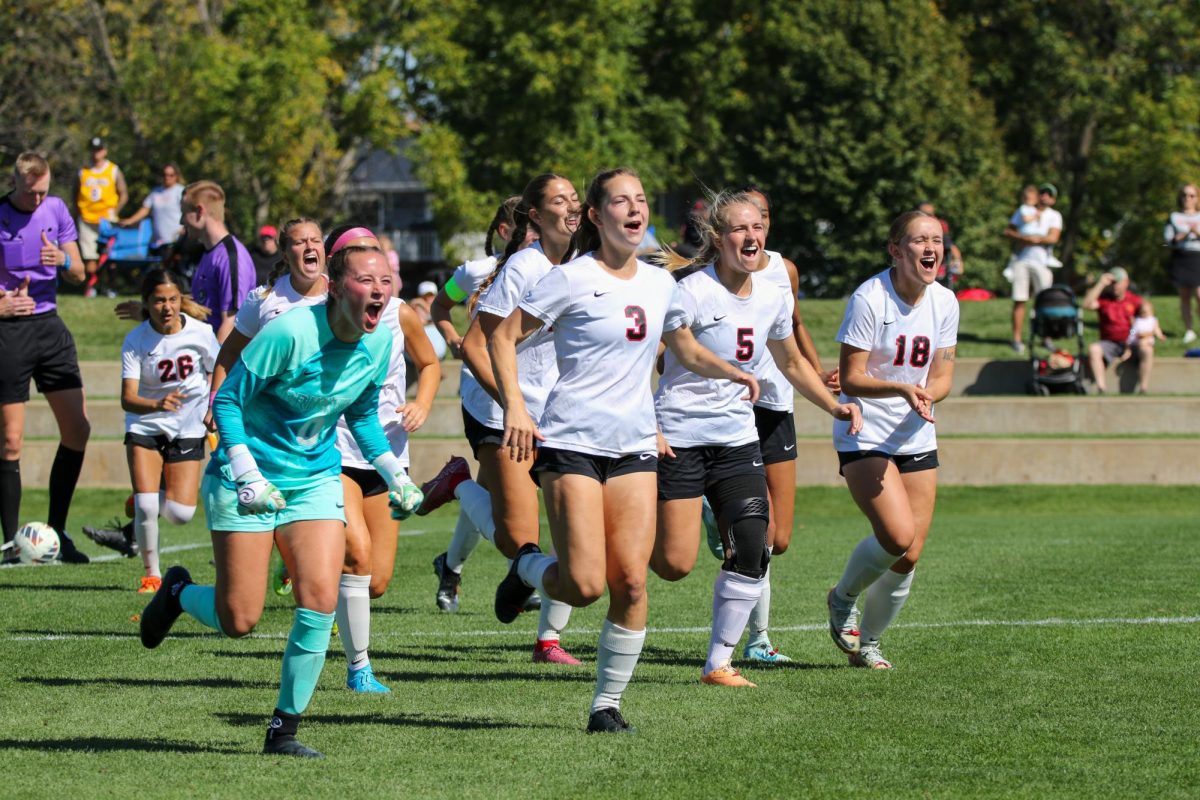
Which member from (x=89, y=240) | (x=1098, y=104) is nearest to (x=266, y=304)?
(x=89, y=240)

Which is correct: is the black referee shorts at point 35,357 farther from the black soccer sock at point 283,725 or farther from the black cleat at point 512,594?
the black soccer sock at point 283,725

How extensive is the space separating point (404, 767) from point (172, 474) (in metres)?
5.88

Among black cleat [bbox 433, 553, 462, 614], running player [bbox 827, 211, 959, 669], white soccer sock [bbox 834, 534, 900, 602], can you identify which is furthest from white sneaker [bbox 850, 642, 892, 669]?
black cleat [bbox 433, 553, 462, 614]

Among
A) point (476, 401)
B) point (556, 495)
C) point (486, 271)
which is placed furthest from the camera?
point (486, 271)

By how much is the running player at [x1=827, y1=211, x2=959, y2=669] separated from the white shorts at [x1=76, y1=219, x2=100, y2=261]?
70.6 feet

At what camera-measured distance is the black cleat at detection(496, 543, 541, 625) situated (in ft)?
24.7

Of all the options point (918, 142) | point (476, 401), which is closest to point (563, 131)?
point (918, 142)

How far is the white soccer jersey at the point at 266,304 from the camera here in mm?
8148

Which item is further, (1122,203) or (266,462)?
(1122,203)

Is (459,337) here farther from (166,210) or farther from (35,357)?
(166,210)

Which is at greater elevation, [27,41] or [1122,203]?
[27,41]

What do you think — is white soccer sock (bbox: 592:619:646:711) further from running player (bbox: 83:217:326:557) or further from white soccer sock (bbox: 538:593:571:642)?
running player (bbox: 83:217:326:557)

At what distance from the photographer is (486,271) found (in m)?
9.46

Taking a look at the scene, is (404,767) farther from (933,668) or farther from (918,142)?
(918,142)
